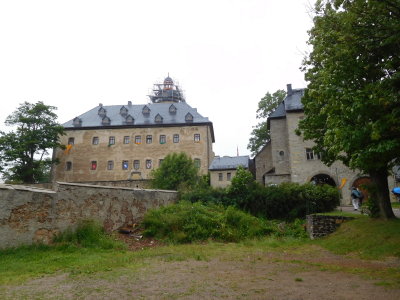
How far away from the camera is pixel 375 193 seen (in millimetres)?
12875

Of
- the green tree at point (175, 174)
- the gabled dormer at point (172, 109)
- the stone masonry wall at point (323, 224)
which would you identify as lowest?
the stone masonry wall at point (323, 224)

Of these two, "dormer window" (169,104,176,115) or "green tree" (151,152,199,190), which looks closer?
"green tree" (151,152,199,190)

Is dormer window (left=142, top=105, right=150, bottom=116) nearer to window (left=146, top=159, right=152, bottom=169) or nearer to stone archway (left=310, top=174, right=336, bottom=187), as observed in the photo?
window (left=146, top=159, right=152, bottom=169)

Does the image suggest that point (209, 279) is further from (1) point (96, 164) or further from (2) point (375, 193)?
(1) point (96, 164)

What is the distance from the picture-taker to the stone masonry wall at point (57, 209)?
9.84 metres

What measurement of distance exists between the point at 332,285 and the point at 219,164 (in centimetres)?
2987

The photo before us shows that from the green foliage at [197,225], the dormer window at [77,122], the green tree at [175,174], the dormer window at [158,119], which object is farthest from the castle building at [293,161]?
the dormer window at [77,122]

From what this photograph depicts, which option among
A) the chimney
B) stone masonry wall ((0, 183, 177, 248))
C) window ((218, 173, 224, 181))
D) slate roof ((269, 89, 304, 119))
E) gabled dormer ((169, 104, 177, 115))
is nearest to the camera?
stone masonry wall ((0, 183, 177, 248))

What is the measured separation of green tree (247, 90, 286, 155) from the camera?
38156mm

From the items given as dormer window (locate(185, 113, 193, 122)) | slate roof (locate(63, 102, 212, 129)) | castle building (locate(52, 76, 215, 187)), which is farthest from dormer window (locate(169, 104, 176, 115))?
dormer window (locate(185, 113, 193, 122))

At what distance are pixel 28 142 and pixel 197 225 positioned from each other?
29505 mm

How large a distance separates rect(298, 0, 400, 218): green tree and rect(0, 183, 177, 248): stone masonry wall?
30.5 feet

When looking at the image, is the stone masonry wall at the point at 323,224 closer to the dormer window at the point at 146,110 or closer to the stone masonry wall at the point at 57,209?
the stone masonry wall at the point at 57,209

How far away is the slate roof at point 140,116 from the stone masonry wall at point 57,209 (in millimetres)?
27992
